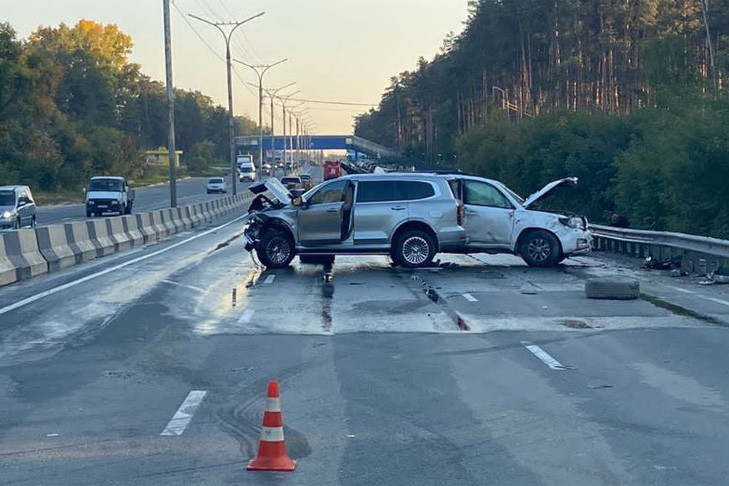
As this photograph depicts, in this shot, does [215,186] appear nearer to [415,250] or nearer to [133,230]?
[133,230]

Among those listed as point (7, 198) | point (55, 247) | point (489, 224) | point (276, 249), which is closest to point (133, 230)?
point (7, 198)

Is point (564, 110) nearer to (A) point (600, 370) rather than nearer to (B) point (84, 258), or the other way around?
(B) point (84, 258)

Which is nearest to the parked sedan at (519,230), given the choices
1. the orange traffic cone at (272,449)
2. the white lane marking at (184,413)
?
the white lane marking at (184,413)

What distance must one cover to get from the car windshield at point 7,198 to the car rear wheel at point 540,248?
2251 cm

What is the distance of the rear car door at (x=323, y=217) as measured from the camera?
77.8ft

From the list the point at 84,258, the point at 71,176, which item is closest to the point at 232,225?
the point at 84,258

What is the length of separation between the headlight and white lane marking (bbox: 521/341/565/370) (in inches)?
434

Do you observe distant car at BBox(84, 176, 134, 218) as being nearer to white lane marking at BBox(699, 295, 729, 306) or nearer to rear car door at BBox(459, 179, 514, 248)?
rear car door at BBox(459, 179, 514, 248)

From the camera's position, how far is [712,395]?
10391 mm

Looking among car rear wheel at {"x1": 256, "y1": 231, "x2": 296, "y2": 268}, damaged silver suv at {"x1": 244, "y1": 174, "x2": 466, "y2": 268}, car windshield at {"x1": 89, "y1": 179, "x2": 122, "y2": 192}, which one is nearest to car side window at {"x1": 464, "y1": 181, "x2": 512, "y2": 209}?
damaged silver suv at {"x1": 244, "y1": 174, "x2": 466, "y2": 268}

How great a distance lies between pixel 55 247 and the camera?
2548 centimetres

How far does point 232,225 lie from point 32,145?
45.6 metres

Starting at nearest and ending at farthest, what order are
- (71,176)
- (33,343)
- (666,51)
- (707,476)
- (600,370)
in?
(707,476), (600,370), (33,343), (666,51), (71,176)

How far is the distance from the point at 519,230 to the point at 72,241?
10476 mm
